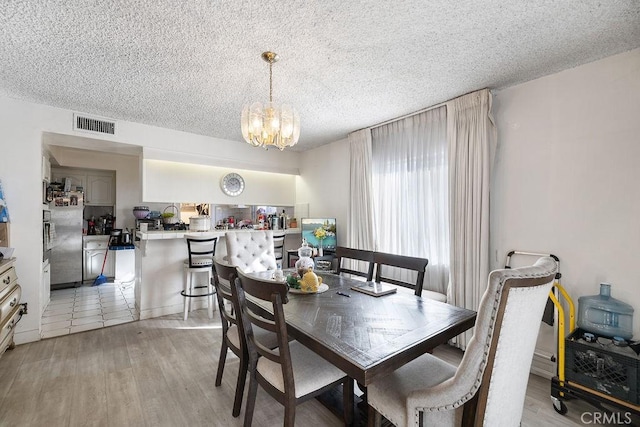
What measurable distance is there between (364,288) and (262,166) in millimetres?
3255

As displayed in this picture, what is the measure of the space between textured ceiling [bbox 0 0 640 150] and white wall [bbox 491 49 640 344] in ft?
0.71

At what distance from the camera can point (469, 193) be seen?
8.86ft

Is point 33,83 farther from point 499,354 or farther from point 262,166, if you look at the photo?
A: point 499,354

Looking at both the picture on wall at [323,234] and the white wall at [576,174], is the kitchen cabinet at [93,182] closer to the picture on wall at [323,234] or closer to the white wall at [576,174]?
the picture on wall at [323,234]

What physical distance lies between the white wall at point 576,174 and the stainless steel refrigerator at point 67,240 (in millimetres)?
6574


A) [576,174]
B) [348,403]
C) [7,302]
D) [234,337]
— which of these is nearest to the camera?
[348,403]

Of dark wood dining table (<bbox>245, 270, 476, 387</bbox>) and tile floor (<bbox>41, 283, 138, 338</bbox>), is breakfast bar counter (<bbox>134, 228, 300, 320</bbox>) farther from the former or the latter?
dark wood dining table (<bbox>245, 270, 476, 387</bbox>)

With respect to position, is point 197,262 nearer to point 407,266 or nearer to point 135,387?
point 135,387

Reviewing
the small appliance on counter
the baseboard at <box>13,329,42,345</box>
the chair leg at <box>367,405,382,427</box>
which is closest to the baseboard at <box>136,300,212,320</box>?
the baseboard at <box>13,329,42,345</box>

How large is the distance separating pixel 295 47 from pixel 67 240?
5.54m

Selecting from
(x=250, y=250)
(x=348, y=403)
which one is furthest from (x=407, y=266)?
(x=250, y=250)

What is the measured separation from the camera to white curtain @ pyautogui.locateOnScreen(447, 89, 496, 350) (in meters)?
2.59

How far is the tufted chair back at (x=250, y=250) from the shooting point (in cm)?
294

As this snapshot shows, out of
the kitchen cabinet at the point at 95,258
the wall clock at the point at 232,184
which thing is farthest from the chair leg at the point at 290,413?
the kitchen cabinet at the point at 95,258
